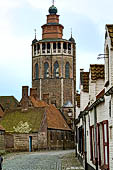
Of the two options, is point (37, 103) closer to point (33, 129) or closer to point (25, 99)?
point (25, 99)

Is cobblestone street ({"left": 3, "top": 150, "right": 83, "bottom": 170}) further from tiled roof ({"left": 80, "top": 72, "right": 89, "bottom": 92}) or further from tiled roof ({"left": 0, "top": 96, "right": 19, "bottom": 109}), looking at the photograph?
tiled roof ({"left": 0, "top": 96, "right": 19, "bottom": 109})

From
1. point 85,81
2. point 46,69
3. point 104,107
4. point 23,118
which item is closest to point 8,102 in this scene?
point 46,69

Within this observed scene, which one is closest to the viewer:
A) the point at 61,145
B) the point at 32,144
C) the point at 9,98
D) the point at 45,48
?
the point at 32,144

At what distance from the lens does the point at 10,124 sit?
5975cm

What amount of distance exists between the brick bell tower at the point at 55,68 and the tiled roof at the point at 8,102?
5.77 m

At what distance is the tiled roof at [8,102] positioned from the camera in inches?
3286

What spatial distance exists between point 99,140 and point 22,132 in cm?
4133

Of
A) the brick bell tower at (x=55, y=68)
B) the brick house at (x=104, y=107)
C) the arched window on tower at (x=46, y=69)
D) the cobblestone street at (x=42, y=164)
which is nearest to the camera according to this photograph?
the brick house at (x=104, y=107)

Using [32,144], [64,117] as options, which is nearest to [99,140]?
[32,144]

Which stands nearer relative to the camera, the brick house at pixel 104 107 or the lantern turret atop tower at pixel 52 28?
the brick house at pixel 104 107

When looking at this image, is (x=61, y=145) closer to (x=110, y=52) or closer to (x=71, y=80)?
(x=71, y=80)

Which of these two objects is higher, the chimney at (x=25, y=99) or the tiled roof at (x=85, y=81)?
the chimney at (x=25, y=99)

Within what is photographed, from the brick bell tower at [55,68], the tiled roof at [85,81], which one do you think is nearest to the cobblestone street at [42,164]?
the tiled roof at [85,81]

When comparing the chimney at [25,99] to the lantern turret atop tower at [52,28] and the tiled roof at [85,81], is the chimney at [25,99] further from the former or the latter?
the tiled roof at [85,81]
